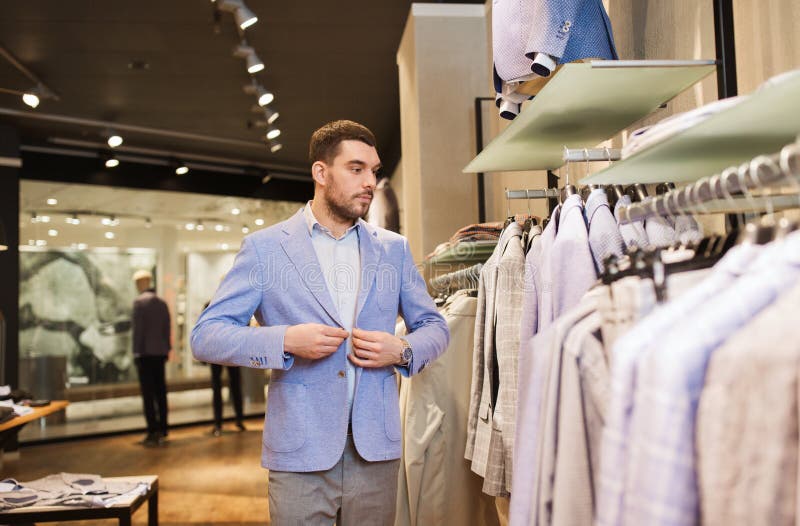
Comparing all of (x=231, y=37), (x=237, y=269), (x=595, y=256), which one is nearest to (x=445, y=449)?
(x=237, y=269)

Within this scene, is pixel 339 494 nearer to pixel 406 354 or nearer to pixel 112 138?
pixel 406 354

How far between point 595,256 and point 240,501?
436 cm

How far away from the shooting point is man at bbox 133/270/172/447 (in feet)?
26.2

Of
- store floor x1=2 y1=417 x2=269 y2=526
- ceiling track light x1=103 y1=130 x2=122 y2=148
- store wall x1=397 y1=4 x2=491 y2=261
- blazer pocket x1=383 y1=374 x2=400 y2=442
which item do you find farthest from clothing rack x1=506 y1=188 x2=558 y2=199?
ceiling track light x1=103 y1=130 x2=122 y2=148

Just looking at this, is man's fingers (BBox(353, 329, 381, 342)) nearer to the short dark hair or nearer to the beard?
the beard

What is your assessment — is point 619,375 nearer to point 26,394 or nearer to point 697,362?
point 697,362

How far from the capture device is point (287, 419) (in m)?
2.00

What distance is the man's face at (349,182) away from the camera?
2174 mm

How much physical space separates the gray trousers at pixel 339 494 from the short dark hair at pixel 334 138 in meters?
0.85

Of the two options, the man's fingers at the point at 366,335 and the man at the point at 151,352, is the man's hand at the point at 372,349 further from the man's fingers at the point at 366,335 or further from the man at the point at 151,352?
the man at the point at 151,352

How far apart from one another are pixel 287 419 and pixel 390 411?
12.0 inches

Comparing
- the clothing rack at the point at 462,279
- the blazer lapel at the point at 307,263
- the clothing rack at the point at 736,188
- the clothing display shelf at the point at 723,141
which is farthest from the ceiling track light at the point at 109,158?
the clothing rack at the point at 736,188

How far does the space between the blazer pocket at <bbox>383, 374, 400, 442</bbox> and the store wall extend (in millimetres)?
2366

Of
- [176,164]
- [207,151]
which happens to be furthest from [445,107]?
[176,164]
